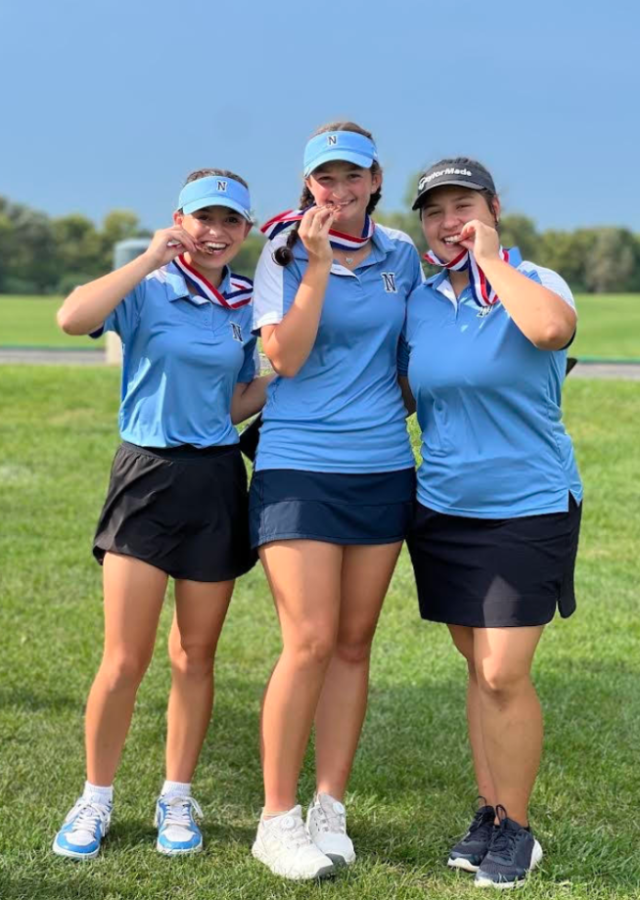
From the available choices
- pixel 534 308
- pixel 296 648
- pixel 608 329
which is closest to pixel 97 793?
pixel 296 648

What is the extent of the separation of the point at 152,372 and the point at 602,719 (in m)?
2.65

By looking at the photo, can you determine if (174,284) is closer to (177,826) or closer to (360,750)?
(177,826)

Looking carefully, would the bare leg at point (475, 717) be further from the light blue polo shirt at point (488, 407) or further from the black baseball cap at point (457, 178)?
the black baseball cap at point (457, 178)

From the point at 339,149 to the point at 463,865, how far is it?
220 cm

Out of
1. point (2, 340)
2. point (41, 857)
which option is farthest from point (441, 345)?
point (2, 340)

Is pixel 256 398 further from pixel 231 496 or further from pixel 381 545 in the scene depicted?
pixel 381 545

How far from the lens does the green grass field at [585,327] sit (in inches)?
1086

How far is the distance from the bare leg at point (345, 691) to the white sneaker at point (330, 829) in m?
0.04

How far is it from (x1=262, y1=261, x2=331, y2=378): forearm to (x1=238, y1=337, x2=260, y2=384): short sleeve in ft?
1.40

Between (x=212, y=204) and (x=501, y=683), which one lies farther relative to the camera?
(x=212, y=204)

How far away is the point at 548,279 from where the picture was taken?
333 cm

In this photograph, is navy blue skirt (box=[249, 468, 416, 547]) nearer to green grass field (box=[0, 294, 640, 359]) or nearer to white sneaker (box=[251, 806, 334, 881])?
white sneaker (box=[251, 806, 334, 881])

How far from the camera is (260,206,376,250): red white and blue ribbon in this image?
345 cm

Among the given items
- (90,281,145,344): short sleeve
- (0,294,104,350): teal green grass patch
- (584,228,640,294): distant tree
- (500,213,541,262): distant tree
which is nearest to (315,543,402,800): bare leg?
(90,281,145,344): short sleeve
